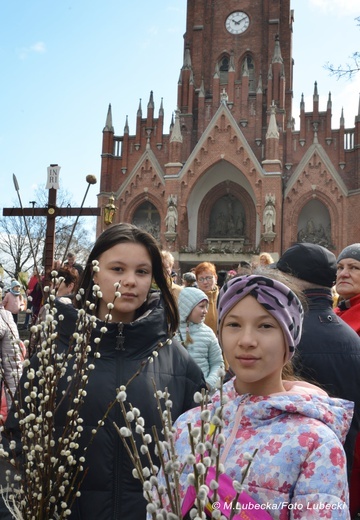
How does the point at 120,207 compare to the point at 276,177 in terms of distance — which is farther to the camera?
the point at 120,207

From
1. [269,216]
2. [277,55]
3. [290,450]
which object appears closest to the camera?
[290,450]

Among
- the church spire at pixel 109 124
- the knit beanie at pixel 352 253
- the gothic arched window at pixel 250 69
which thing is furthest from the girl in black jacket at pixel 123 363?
the gothic arched window at pixel 250 69

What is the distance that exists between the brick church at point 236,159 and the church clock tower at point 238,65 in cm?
6

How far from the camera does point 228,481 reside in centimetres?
137

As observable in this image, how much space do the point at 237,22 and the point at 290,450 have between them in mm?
32470

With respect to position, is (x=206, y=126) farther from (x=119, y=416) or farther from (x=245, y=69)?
(x=119, y=416)

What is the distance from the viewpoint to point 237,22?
30.5 metres

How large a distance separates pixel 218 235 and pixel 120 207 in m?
5.36

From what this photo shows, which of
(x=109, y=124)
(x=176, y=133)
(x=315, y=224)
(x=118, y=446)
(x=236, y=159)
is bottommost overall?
(x=118, y=446)

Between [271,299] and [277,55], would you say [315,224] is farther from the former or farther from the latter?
[271,299]

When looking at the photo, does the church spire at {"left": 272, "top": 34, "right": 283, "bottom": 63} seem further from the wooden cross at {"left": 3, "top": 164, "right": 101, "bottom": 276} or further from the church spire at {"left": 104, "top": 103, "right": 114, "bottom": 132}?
the wooden cross at {"left": 3, "top": 164, "right": 101, "bottom": 276}

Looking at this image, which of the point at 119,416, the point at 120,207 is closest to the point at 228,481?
the point at 119,416

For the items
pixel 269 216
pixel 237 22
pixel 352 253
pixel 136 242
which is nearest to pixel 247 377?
pixel 136 242

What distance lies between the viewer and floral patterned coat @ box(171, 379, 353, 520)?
1.39m
